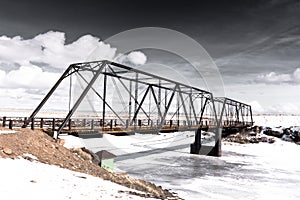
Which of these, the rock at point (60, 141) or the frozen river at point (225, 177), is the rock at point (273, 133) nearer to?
the frozen river at point (225, 177)

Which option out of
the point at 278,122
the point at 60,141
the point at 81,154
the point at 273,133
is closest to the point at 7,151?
the point at 60,141

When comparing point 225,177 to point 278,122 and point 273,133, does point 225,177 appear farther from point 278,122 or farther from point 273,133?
point 278,122

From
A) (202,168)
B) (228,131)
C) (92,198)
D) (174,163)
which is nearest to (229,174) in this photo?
(202,168)

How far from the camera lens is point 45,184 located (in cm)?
930

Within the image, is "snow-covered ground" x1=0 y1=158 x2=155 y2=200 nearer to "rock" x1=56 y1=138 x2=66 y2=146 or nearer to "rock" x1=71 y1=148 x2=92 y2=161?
"rock" x1=71 y1=148 x2=92 y2=161

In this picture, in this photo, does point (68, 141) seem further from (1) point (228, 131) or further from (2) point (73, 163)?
(1) point (228, 131)

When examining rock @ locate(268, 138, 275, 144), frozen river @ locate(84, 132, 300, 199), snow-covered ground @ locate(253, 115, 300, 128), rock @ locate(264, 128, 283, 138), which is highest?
snow-covered ground @ locate(253, 115, 300, 128)

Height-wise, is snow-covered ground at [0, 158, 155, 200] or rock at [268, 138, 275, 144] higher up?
snow-covered ground at [0, 158, 155, 200]

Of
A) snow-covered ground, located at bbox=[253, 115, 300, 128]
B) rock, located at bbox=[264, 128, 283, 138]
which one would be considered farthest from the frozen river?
snow-covered ground, located at bbox=[253, 115, 300, 128]

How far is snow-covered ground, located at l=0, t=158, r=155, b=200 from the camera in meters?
8.08

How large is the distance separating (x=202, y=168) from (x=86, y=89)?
1720 cm

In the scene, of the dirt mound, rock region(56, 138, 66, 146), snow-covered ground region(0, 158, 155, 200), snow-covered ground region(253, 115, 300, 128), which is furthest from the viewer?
snow-covered ground region(253, 115, 300, 128)

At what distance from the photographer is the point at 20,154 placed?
1240cm

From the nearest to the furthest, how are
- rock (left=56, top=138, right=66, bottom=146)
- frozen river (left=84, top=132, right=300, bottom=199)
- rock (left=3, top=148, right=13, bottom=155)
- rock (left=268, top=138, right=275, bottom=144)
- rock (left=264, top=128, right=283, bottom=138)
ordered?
1. rock (left=3, top=148, right=13, bottom=155)
2. rock (left=56, top=138, right=66, bottom=146)
3. frozen river (left=84, top=132, right=300, bottom=199)
4. rock (left=268, top=138, right=275, bottom=144)
5. rock (left=264, top=128, right=283, bottom=138)
